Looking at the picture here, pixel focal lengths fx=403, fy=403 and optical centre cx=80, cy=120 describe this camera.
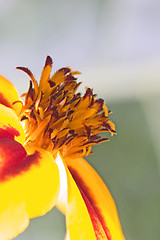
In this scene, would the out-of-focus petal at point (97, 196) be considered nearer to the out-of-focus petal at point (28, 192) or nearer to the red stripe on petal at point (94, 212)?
the red stripe on petal at point (94, 212)

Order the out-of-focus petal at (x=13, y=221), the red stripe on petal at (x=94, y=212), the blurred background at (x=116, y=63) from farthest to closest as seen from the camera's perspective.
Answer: the blurred background at (x=116, y=63), the red stripe on petal at (x=94, y=212), the out-of-focus petal at (x=13, y=221)

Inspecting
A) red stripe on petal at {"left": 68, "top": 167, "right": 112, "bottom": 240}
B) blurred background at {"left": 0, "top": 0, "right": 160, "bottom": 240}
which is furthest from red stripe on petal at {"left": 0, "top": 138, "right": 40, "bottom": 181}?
blurred background at {"left": 0, "top": 0, "right": 160, "bottom": 240}

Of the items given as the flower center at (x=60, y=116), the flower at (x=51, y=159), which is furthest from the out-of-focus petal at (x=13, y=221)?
the flower center at (x=60, y=116)

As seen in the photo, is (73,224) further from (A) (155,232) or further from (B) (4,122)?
(A) (155,232)

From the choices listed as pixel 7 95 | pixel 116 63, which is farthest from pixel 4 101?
pixel 116 63

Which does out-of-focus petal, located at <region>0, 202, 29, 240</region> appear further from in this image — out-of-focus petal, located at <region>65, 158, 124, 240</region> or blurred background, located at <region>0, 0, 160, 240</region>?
blurred background, located at <region>0, 0, 160, 240</region>

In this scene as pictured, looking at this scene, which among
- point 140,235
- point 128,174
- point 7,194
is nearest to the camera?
point 7,194

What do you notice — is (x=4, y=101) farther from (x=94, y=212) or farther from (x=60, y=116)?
(x=94, y=212)

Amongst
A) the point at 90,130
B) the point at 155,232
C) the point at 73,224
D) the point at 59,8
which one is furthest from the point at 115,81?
the point at 73,224
